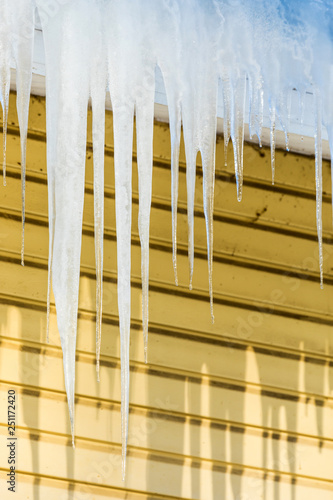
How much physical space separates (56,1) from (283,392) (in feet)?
7.43

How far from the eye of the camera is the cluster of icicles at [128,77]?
239 centimetres

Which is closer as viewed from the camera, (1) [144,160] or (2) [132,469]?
(1) [144,160]

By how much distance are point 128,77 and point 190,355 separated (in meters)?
1.54

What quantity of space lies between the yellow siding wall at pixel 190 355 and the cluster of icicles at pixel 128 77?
2.43 ft

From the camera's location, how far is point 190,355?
3.36m

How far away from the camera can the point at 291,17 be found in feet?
8.50

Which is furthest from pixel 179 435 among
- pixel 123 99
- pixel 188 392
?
pixel 123 99

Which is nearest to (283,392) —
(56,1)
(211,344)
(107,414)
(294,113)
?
(211,344)

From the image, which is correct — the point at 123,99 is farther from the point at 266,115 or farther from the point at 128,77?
the point at 266,115

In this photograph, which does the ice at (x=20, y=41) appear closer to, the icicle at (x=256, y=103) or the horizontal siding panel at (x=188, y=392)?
the icicle at (x=256, y=103)

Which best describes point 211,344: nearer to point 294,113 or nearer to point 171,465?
point 171,465

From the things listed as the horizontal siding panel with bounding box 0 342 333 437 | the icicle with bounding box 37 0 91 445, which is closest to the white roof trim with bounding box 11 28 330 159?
the icicle with bounding box 37 0 91 445

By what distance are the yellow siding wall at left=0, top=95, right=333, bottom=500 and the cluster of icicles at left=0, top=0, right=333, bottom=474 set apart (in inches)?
29.2

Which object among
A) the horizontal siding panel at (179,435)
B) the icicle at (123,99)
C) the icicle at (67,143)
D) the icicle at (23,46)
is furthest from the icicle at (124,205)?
the horizontal siding panel at (179,435)
